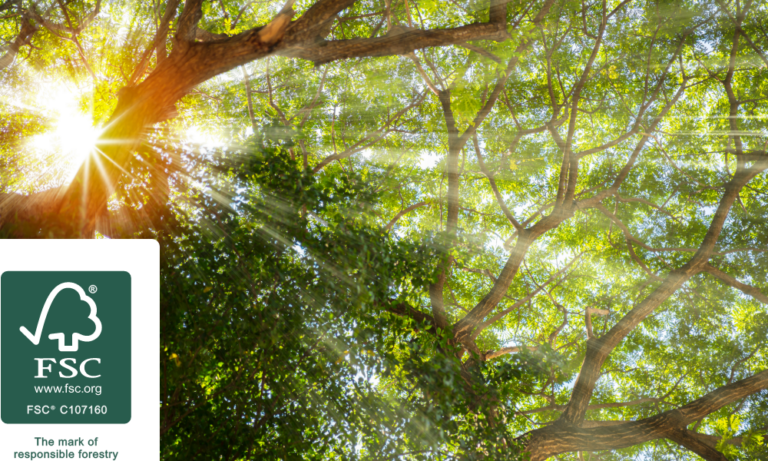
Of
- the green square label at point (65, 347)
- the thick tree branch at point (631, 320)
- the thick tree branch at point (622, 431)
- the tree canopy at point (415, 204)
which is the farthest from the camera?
the thick tree branch at point (631, 320)

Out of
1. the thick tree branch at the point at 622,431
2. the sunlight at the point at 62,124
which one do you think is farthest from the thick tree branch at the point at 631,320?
the sunlight at the point at 62,124

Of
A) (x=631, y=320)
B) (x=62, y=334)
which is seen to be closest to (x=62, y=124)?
(x=62, y=334)

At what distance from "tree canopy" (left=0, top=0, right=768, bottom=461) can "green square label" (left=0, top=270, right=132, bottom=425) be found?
1.46 m

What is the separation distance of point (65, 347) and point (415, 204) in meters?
5.86

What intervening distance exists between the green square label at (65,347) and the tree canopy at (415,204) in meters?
1.46

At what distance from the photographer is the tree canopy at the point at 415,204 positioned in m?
3.70

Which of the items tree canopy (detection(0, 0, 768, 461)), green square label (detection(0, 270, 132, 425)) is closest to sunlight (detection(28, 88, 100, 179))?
tree canopy (detection(0, 0, 768, 461))

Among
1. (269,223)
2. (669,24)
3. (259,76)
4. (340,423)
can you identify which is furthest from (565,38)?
(340,423)

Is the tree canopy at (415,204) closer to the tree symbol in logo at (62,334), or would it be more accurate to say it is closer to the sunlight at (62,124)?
the sunlight at (62,124)

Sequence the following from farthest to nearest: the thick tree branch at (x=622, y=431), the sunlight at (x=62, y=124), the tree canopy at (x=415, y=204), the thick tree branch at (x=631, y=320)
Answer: the sunlight at (x=62, y=124), the thick tree branch at (x=631, y=320), the thick tree branch at (x=622, y=431), the tree canopy at (x=415, y=204)

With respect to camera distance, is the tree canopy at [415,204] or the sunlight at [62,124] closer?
the tree canopy at [415,204]

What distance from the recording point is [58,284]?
2.15 meters

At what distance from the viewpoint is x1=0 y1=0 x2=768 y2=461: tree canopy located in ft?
12.1

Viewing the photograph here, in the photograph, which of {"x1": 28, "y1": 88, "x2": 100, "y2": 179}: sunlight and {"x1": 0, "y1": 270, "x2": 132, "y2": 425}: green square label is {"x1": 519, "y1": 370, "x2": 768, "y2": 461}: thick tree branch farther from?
{"x1": 28, "y1": 88, "x2": 100, "y2": 179}: sunlight
